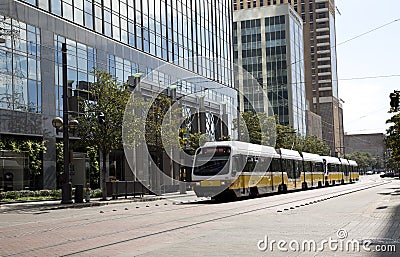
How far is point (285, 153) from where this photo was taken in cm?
4709

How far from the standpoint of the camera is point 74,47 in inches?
1907

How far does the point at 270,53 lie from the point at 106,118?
8484 centimetres

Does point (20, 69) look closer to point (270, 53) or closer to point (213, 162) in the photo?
point (213, 162)

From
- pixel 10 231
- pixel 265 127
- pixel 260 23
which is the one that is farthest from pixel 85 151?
pixel 260 23

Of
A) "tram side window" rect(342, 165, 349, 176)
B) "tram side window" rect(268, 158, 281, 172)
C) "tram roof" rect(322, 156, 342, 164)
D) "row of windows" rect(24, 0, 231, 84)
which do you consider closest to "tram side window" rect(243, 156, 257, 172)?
"tram side window" rect(268, 158, 281, 172)

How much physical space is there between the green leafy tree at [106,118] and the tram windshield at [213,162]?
24.2ft

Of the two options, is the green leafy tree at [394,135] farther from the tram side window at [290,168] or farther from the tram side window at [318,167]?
the tram side window at [318,167]

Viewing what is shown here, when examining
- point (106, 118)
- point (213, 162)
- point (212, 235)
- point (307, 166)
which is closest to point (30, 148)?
point (106, 118)

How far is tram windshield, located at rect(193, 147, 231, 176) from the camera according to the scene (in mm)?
34375

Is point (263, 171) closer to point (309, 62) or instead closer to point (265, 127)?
point (265, 127)

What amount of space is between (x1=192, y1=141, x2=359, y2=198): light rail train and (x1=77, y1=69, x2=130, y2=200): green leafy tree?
249 inches

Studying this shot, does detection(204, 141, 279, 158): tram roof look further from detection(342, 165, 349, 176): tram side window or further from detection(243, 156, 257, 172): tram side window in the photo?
detection(342, 165, 349, 176): tram side window

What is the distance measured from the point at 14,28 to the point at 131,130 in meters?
10.7

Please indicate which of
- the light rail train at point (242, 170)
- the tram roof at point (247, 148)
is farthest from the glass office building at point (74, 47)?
the tram roof at point (247, 148)
